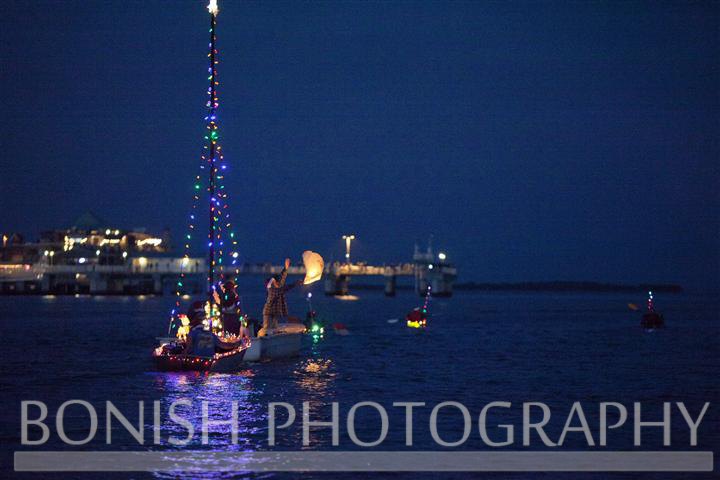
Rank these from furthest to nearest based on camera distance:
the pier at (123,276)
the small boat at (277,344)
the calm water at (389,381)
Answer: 1. the pier at (123,276)
2. the small boat at (277,344)
3. the calm water at (389,381)

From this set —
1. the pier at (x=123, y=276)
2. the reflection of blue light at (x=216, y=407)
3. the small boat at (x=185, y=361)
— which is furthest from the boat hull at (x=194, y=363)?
the pier at (x=123, y=276)

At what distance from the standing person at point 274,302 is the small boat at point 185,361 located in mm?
4507

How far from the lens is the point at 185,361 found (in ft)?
108

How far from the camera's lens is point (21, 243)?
7480 inches

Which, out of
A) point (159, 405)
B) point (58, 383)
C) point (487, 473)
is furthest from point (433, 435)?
point (58, 383)

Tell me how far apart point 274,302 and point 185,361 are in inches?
256

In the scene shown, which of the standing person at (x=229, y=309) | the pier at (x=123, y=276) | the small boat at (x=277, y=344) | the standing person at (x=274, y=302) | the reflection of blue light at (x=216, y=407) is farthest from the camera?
the pier at (x=123, y=276)

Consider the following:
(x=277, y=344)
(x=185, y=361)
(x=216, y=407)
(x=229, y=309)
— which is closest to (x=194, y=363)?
(x=185, y=361)

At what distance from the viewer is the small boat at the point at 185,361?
3297 centimetres

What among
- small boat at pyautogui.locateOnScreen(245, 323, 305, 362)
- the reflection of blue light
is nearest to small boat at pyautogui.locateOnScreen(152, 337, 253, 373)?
the reflection of blue light

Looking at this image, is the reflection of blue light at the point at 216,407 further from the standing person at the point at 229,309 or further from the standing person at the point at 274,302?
the standing person at the point at 274,302

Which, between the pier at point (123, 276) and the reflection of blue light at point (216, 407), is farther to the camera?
the pier at point (123, 276)

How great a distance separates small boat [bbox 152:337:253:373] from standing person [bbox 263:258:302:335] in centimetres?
451

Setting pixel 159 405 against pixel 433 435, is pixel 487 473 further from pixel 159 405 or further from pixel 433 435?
pixel 159 405
